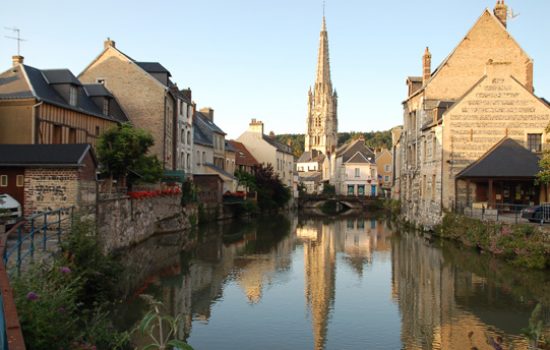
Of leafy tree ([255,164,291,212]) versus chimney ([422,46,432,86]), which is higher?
chimney ([422,46,432,86])

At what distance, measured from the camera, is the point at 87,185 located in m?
16.0

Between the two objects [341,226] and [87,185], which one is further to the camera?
[341,226]

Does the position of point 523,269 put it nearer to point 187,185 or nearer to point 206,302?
point 206,302

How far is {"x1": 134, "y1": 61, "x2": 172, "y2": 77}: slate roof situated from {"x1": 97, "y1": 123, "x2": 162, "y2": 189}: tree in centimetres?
832

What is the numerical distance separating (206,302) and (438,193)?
18.3 metres

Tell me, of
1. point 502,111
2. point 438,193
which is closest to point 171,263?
point 438,193

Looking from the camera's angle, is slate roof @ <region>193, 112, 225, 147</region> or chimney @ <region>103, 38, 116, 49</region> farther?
slate roof @ <region>193, 112, 225, 147</region>

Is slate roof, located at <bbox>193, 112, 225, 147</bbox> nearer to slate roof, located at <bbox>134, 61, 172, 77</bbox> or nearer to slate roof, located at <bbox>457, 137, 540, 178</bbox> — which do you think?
slate roof, located at <bbox>134, 61, 172, 77</bbox>

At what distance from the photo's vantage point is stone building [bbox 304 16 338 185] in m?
105

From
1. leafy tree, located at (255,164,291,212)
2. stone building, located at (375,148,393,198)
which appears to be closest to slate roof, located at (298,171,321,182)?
stone building, located at (375,148,393,198)

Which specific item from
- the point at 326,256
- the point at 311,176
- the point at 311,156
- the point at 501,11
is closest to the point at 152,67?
the point at 326,256

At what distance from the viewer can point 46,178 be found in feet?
50.4

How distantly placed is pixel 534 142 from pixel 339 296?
17296mm

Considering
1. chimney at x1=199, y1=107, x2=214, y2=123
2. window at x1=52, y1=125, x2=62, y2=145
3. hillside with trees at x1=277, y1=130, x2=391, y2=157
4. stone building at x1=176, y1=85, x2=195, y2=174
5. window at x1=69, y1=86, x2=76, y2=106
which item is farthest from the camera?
hillside with trees at x1=277, y1=130, x2=391, y2=157
